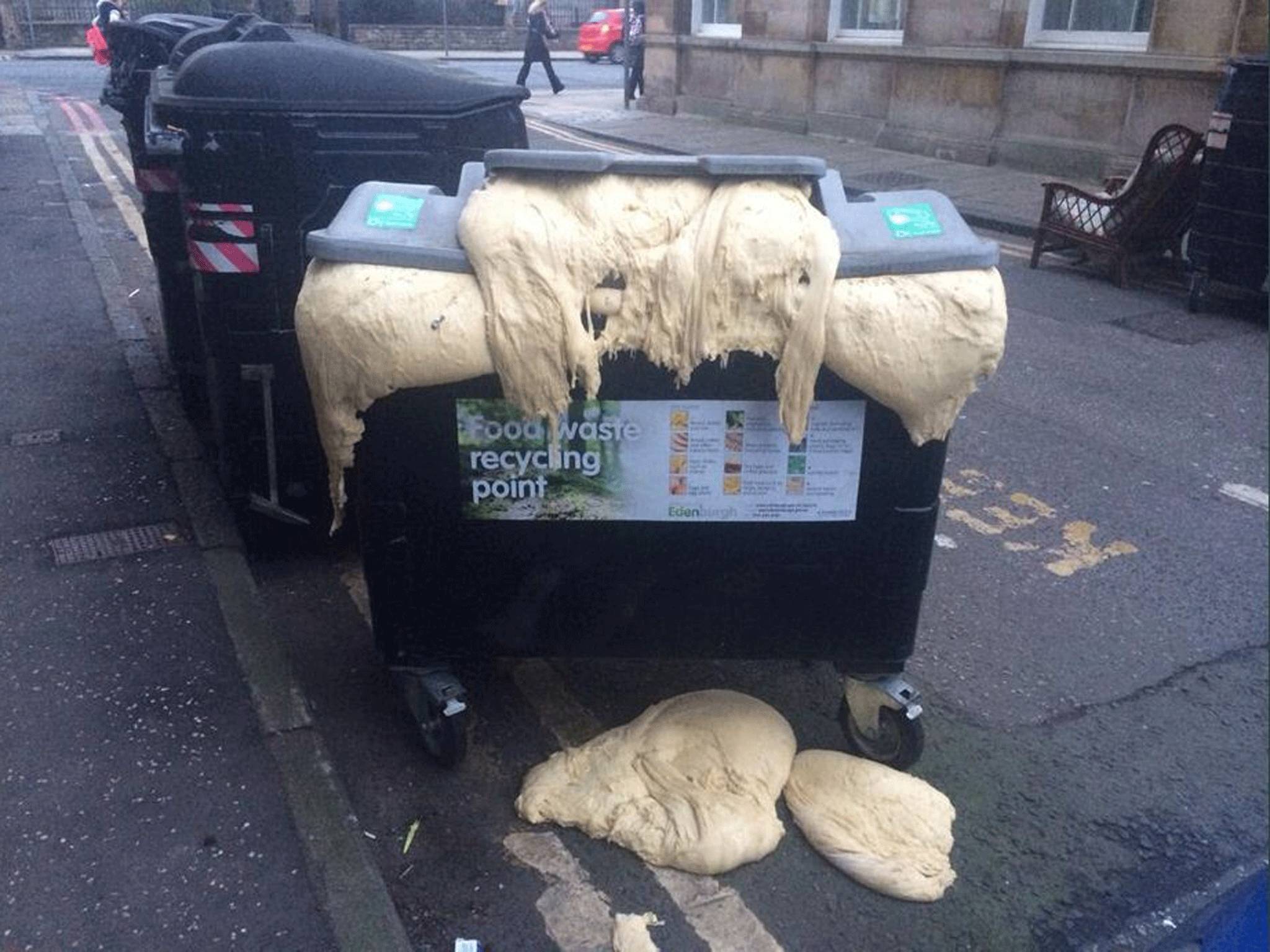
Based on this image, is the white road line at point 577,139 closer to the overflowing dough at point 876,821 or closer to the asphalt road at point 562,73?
the asphalt road at point 562,73

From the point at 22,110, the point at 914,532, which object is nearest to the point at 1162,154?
the point at 914,532

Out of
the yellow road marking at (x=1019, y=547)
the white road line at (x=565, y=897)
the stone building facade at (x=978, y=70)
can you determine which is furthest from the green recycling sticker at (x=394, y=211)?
the stone building facade at (x=978, y=70)

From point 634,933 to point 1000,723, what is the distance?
150 centimetres

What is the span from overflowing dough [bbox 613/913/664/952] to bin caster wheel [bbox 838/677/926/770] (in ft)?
2.93

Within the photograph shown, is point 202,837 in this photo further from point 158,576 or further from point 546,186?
point 546,186

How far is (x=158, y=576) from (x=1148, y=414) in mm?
5070

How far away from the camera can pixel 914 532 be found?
3008mm

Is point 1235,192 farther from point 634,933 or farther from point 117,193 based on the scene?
point 117,193

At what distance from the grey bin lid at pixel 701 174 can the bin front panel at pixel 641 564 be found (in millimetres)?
315

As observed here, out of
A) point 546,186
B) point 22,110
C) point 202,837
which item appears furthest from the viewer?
point 22,110

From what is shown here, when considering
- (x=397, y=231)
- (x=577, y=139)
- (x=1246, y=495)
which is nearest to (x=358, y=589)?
(x=397, y=231)

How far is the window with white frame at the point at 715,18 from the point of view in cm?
1906

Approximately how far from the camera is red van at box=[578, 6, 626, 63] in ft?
115

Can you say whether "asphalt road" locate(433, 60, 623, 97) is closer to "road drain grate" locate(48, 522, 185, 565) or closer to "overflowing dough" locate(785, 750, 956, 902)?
"road drain grate" locate(48, 522, 185, 565)
